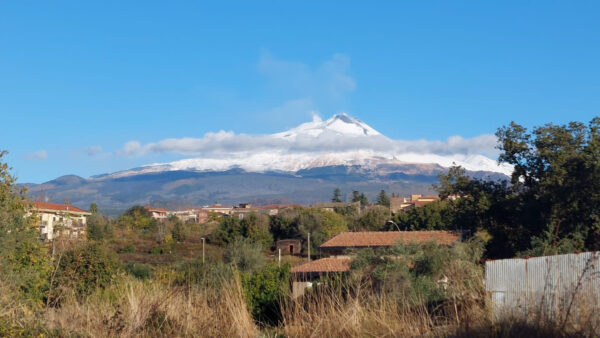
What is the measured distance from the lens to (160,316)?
8.22m

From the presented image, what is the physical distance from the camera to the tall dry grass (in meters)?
7.76

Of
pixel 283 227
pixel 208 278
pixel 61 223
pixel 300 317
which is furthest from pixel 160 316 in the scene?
pixel 283 227

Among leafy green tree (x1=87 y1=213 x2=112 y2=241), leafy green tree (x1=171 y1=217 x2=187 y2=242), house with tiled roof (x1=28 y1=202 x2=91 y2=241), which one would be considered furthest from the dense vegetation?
leafy green tree (x1=171 y1=217 x2=187 y2=242)

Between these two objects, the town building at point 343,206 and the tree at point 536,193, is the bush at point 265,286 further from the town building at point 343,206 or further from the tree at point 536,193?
the town building at point 343,206

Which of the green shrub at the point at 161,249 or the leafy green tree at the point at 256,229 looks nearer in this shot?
the green shrub at the point at 161,249

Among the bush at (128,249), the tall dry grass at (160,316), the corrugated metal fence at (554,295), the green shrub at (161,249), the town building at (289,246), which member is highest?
the corrugated metal fence at (554,295)

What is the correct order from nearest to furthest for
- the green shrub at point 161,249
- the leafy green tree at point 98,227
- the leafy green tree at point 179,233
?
the leafy green tree at point 98,227, the green shrub at point 161,249, the leafy green tree at point 179,233

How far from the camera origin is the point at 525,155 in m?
39.9

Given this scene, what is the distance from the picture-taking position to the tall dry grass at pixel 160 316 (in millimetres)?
7758

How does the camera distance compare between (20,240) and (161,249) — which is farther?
(161,249)

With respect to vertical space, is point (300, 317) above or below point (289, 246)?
above

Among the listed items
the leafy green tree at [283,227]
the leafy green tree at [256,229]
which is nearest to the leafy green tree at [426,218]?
the leafy green tree at [283,227]

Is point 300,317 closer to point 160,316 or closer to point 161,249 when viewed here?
point 160,316

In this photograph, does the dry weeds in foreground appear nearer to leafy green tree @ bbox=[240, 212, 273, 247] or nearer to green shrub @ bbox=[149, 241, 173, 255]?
green shrub @ bbox=[149, 241, 173, 255]
